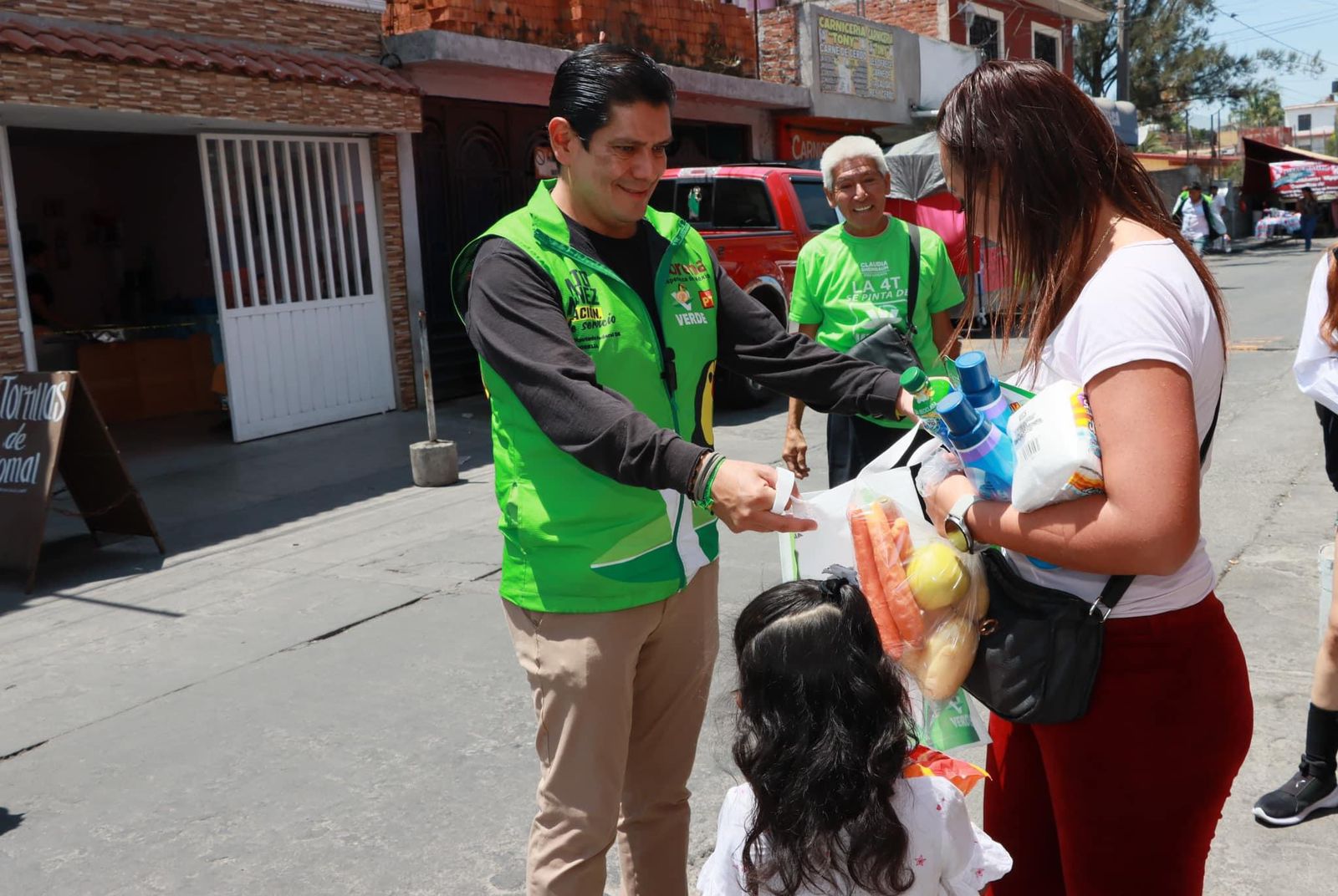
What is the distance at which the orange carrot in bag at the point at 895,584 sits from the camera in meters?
1.86

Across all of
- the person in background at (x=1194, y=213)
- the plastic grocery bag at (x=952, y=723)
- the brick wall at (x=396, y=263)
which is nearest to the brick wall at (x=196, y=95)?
the brick wall at (x=396, y=263)

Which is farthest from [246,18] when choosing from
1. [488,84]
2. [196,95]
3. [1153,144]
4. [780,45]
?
[1153,144]

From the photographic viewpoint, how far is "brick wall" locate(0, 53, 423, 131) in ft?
25.0

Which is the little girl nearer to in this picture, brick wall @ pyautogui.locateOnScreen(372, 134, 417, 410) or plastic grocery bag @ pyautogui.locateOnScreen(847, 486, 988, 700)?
plastic grocery bag @ pyautogui.locateOnScreen(847, 486, 988, 700)

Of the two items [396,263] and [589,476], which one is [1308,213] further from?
[589,476]

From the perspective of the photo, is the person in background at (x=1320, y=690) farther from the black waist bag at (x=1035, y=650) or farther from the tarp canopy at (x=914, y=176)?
the tarp canopy at (x=914, y=176)

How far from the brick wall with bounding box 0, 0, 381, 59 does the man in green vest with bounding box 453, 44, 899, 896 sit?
24.1 feet

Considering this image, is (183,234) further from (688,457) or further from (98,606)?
(688,457)

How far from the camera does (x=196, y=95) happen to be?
868cm

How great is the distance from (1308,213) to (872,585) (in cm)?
3628

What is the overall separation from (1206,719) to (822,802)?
0.59m

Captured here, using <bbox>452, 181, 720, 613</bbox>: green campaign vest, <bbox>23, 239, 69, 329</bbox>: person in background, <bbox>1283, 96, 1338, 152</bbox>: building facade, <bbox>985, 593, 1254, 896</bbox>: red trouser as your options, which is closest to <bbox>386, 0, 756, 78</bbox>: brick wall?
<bbox>23, 239, 69, 329</bbox>: person in background

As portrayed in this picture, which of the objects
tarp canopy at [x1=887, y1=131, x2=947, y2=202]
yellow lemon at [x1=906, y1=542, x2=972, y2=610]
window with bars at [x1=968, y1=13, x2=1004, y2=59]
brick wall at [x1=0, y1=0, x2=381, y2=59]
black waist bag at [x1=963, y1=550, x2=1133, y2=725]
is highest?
window with bars at [x1=968, y1=13, x2=1004, y2=59]

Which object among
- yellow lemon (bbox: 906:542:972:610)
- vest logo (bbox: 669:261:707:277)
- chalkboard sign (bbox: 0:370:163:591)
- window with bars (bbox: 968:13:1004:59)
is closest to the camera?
yellow lemon (bbox: 906:542:972:610)
